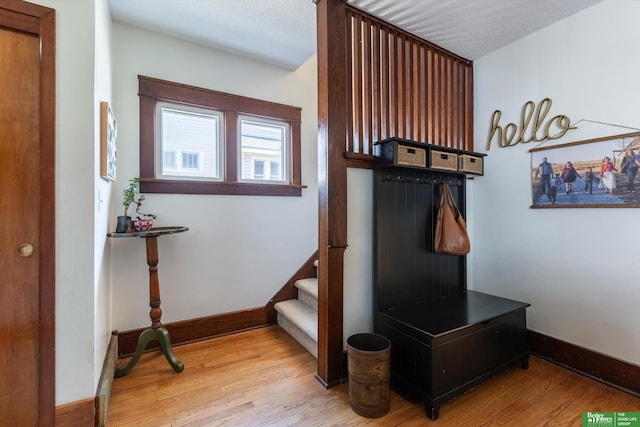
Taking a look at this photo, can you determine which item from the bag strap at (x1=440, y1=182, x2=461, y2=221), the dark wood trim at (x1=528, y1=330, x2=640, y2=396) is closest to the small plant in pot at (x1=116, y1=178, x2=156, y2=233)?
the bag strap at (x1=440, y1=182, x2=461, y2=221)

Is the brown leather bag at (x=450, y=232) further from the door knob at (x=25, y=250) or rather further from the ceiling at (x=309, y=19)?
the door knob at (x=25, y=250)

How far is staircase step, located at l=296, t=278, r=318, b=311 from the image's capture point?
264 cm

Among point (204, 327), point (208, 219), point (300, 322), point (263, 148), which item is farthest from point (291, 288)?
point (263, 148)

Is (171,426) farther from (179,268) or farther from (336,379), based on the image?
(179,268)

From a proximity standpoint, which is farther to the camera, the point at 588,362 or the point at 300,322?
the point at 300,322

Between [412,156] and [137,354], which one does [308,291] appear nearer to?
[137,354]

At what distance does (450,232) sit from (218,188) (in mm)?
2029

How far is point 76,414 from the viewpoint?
1358 mm

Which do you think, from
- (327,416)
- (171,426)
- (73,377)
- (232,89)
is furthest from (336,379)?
(232,89)

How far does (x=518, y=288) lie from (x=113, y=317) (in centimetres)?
328

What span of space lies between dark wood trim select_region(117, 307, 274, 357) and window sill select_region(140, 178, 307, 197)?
3.72 ft

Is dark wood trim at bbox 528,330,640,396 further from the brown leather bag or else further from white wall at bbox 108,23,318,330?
white wall at bbox 108,23,318,330

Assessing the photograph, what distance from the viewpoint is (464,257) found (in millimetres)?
2428

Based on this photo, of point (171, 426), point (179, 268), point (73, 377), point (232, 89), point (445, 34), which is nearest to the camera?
point (73, 377)
